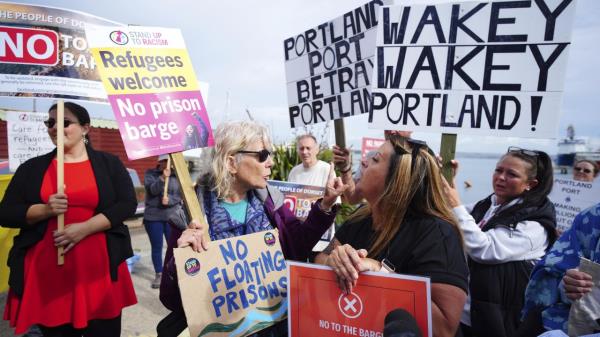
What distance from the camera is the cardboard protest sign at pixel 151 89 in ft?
6.10

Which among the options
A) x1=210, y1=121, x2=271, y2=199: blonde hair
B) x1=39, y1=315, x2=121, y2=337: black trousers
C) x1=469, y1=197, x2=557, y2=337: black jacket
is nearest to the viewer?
x1=210, y1=121, x2=271, y2=199: blonde hair

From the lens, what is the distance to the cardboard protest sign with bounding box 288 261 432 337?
1.26 metres

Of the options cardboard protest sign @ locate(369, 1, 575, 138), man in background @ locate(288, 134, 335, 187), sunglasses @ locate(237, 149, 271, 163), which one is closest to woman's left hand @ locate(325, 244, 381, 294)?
sunglasses @ locate(237, 149, 271, 163)

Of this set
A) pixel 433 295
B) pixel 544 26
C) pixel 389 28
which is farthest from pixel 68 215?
pixel 544 26

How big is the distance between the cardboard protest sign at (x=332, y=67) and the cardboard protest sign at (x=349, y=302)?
2177mm

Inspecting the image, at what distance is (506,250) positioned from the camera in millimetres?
2221

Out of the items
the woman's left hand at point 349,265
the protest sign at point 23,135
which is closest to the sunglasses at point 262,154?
the woman's left hand at point 349,265

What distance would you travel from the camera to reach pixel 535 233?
2.24 m

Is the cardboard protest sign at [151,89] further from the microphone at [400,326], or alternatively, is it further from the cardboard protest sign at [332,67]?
the cardboard protest sign at [332,67]

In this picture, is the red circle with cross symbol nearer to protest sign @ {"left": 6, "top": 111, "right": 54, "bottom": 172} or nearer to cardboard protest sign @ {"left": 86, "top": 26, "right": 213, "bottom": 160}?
cardboard protest sign @ {"left": 86, "top": 26, "right": 213, "bottom": 160}

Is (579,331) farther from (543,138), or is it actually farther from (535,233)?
(543,138)

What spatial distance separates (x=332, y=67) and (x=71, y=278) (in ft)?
8.92

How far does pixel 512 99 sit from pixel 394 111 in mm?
693

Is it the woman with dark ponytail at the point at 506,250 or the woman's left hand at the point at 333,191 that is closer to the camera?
the woman's left hand at the point at 333,191
